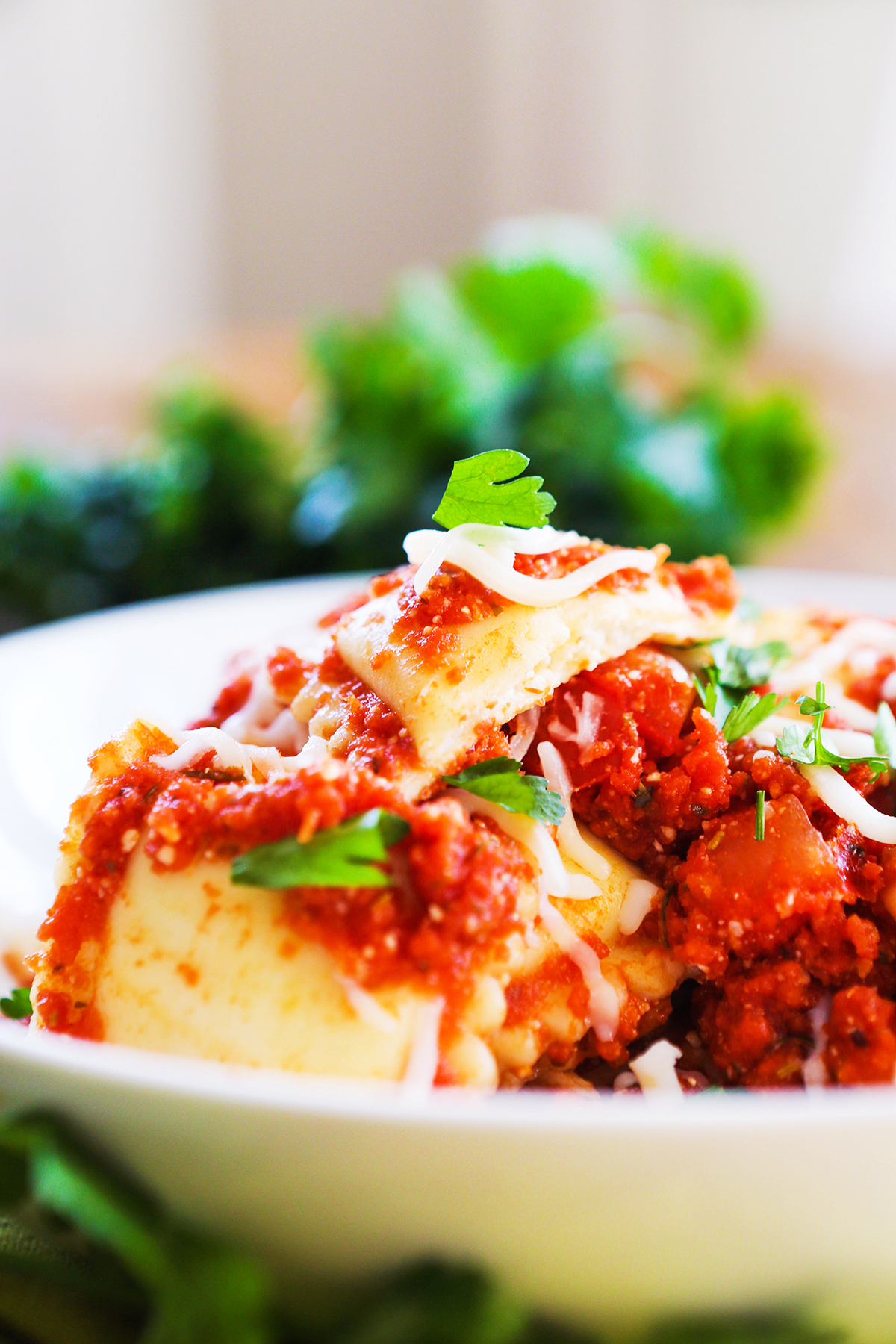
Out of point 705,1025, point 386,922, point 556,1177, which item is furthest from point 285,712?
point 556,1177

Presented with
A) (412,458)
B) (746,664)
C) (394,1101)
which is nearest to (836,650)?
(746,664)

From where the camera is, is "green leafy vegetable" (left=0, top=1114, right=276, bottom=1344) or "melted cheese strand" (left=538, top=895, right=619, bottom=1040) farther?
"melted cheese strand" (left=538, top=895, right=619, bottom=1040)

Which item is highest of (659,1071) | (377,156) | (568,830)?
(377,156)

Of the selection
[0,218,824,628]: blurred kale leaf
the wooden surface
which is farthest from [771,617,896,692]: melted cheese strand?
the wooden surface

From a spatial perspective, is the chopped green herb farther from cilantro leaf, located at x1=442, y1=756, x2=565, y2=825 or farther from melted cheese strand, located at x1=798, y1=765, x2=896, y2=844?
cilantro leaf, located at x1=442, y1=756, x2=565, y2=825

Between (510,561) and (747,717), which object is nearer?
(510,561)

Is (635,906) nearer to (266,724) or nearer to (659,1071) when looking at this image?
(659,1071)

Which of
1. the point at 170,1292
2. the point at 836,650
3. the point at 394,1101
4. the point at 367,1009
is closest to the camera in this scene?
the point at 170,1292
